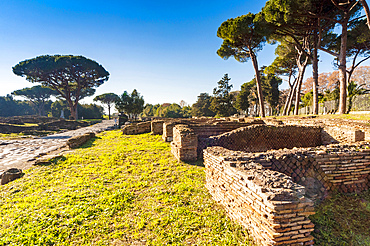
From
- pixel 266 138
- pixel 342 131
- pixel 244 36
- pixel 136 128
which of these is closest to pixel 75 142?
pixel 136 128

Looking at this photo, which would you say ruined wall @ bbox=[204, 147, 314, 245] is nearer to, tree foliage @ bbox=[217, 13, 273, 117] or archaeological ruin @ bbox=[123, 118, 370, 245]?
archaeological ruin @ bbox=[123, 118, 370, 245]

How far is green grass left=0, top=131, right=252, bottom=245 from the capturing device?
260 centimetres

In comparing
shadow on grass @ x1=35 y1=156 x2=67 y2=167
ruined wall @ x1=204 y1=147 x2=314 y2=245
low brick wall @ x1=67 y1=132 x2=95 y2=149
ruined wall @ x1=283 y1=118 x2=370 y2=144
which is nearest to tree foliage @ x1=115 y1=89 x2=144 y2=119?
low brick wall @ x1=67 y1=132 x2=95 y2=149

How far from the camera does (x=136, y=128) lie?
48.3 ft

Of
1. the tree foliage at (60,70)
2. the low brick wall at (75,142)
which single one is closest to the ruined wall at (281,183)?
the low brick wall at (75,142)

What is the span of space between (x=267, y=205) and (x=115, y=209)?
9.13 ft

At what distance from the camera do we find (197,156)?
6676 mm

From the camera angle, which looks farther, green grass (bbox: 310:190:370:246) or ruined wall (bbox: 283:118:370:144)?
ruined wall (bbox: 283:118:370:144)

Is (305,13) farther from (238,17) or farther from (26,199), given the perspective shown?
→ (26,199)

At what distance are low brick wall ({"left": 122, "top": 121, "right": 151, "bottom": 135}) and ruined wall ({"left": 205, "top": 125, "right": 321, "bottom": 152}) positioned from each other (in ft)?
30.8

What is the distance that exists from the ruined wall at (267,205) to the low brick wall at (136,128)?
12.5 m

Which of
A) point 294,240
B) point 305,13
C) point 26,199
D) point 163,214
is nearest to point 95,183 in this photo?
point 26,199

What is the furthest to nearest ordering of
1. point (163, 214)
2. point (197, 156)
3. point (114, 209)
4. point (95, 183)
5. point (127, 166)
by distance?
1. point (197, 156)
2. point (127, 166)
3. point (95, 183)
4. point (114, 209)
5. point (163, 214)

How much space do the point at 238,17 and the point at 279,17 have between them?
4447 millimetres
